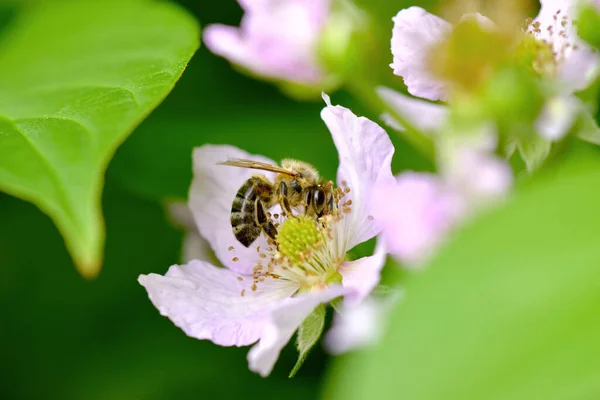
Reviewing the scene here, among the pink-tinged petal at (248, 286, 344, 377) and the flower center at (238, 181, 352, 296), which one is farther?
the flower center at (238, 181, 352, 296)

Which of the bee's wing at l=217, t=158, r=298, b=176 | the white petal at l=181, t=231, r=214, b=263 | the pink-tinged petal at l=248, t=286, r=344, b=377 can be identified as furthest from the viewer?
the white petal at l=181, t=231, r=214, b=263

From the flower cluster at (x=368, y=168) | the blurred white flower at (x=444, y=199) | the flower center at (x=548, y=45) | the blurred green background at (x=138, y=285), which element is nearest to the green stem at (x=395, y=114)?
the flower cluster at (x=368, y=168)

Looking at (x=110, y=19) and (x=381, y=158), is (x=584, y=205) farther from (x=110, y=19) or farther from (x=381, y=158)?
(x=110, y=19)

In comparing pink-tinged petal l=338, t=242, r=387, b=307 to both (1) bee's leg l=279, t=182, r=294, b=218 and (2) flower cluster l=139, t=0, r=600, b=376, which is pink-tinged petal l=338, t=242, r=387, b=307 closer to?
(2) flower cluster l=139, t=0, r=600, b=376

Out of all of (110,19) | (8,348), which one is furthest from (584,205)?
(8,348)

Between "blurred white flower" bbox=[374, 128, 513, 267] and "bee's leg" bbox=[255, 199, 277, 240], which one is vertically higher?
"blurred white flower" bbox=[374, 128, 513, 267]

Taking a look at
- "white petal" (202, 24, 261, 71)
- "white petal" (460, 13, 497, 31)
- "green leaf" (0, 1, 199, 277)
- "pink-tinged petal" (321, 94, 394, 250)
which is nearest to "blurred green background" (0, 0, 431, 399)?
"green leaf" (0, 1, 199, 277)

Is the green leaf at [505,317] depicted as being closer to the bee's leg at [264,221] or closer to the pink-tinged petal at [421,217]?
the pink-tinged petal at [421,217]
